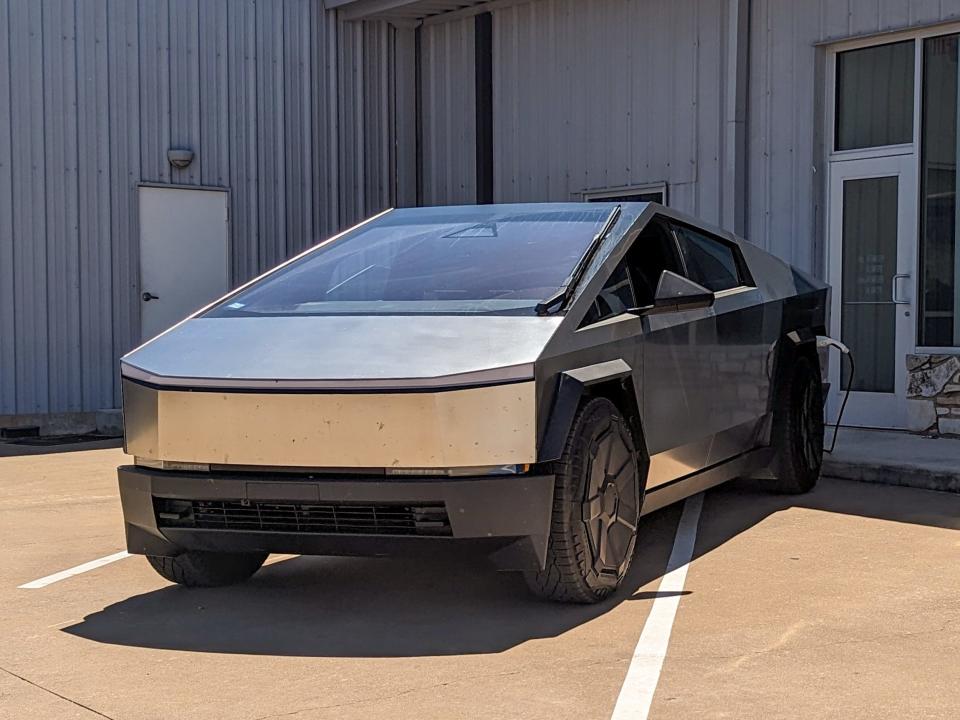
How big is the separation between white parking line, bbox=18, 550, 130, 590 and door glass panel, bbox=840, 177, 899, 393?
646 centimetres

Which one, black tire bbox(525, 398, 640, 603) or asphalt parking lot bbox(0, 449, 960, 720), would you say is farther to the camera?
black tire bbox(525, 398, 640, 603)

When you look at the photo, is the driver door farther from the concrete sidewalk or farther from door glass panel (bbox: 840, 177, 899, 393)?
door glass panel (bbox: 840, 177, 899, 393)

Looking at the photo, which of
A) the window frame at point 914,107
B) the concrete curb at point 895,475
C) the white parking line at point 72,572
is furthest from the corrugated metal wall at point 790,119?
the white parking line at point 72,572

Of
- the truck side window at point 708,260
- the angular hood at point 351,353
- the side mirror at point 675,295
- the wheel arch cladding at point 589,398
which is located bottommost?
the wheel arch cladding at point 589,398

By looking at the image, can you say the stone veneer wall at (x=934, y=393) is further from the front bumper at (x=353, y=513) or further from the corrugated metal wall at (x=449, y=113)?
the front bumper at (x=353, y=513)

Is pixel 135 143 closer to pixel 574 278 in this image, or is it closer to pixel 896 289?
pixel 896 289

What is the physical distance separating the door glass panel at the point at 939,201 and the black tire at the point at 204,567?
21.2 feet

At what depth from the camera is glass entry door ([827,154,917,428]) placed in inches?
400

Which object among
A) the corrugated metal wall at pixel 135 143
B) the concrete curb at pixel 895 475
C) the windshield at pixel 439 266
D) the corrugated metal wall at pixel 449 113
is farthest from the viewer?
the corrugated metal wall at pixel 449 113

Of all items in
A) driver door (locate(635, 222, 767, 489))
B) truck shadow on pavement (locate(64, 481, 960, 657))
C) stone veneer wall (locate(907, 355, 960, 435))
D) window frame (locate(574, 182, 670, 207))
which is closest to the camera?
truck shadow on pavement (locate(64, 481, 960, 657))

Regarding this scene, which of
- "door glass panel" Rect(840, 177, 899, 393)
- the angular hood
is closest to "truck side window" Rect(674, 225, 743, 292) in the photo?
the angular hood

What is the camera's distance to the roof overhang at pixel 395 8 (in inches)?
558

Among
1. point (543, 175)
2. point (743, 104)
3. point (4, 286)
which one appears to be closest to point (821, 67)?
Result: point (743, 104)

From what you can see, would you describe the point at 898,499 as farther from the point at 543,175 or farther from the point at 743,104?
the point at 543,175
